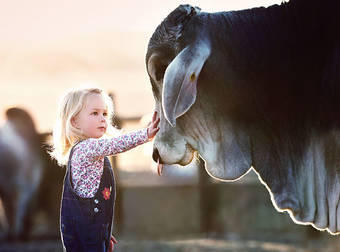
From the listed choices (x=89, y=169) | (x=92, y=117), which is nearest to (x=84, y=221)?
(x=89, y=169)

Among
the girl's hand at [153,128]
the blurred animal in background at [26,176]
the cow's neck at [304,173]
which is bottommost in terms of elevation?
the blurred animal in background at [26,176]

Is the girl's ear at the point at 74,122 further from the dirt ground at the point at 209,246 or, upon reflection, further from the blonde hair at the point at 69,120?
the dirt ground at the point at 209,246

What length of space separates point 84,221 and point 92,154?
10.7 inches

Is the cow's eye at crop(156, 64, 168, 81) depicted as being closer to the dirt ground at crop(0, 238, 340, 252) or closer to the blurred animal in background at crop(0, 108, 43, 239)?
the dirt ground at crop(0, 238, 340, 252)

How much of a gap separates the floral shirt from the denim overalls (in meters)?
0.03

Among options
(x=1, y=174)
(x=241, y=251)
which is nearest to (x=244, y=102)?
(x=241, y=251)

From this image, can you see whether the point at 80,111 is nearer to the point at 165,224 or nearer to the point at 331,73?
the point at 331,73

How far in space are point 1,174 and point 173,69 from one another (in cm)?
756

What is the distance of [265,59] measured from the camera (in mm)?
3350

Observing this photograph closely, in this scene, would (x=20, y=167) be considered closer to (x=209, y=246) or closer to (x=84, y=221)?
(x=209, y=246)

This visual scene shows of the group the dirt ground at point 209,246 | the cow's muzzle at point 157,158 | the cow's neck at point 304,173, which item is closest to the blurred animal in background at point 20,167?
the dirt ground at point 209,246

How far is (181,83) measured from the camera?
322 centimetres

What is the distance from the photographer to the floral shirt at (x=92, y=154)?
3465mm

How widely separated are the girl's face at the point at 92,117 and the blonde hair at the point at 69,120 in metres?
0.02
